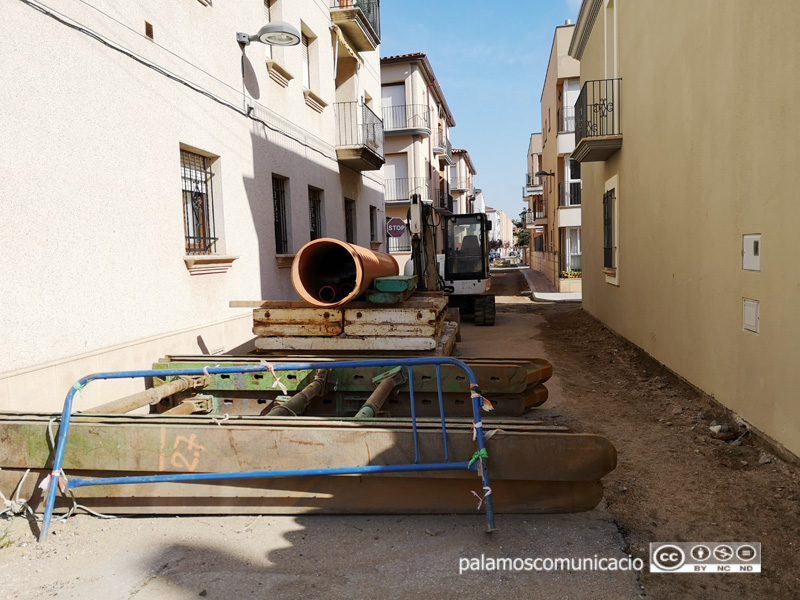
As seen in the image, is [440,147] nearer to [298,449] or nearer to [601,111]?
[601,111]

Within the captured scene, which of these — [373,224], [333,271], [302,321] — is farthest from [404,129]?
[302,321]

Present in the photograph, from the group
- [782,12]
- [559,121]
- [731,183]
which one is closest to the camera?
[782,12]

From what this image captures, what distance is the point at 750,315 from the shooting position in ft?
15.7

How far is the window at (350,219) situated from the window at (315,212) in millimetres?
2019


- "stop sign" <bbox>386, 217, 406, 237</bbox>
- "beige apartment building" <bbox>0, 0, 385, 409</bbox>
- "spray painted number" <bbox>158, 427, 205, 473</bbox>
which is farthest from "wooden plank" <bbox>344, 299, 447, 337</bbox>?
"stop sign" <bbox>386, 217, 406, 237</bbox>

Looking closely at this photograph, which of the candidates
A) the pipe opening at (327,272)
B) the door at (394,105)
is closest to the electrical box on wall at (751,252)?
the pipe opening at (327,272)

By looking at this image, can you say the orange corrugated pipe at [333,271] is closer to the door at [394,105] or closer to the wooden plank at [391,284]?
the wooden plank at [391,284]

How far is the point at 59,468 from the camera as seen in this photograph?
3.27 m

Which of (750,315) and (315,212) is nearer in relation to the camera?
(750,315)

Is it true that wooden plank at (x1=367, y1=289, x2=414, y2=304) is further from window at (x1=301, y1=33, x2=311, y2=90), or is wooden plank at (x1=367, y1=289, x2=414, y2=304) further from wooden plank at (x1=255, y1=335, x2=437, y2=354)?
window at (x1=301, y1=33, x2=311, y2=90)

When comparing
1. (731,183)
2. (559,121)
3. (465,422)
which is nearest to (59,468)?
(465,422)

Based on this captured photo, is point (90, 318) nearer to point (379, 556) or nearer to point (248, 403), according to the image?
point (248, 403)

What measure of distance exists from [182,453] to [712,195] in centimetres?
510

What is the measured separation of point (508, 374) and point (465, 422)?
60.8 inches
